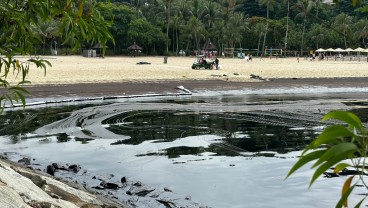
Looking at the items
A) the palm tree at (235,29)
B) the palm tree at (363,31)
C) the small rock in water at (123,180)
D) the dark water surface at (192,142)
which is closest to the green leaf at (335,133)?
the palm tree at (363,31)

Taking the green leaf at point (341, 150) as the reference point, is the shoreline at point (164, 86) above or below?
below

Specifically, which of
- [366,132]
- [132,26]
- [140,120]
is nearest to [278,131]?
[140,120]

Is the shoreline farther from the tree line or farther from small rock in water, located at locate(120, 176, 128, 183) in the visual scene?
the tree line

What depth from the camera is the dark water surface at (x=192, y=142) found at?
8.53 metres

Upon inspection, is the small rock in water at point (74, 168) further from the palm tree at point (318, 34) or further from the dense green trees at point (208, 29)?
the palm tree at point (318, 34)

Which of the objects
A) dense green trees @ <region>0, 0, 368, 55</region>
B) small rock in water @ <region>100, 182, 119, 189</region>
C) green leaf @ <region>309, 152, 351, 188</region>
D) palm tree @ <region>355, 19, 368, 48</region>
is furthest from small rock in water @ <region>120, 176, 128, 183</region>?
dense green trees @ <region>0, 0, 368, 55</region>

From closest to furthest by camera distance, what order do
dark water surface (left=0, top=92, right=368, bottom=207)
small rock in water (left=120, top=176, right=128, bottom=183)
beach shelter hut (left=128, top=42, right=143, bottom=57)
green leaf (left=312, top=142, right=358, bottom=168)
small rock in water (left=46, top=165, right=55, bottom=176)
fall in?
1. green leaf (left=312, top=142, right=358, bottom=168)
2. dark water surface (left=0, top=92, right=368, bottom=207)
3. small rock in water (left=120, top=176, right=128, bottom=183)
4. small rock in water (left=46, top=165, right=55, bottom=176)
5. beach shelter hut (left=128, top=42, right=143, bottom=57)

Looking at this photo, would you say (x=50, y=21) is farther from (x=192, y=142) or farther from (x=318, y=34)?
(x=318, y=34)

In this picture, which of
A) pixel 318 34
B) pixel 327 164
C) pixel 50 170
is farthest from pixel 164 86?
pixel 318 34

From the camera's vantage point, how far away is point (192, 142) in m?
12.9

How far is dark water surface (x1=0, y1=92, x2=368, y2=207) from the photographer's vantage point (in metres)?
8.53

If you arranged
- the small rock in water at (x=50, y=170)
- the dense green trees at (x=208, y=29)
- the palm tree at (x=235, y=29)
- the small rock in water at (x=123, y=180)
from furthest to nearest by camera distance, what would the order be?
the palm tree at (x=235, y=29), the dense green trees at (x=208, y=29), the small rock in water at (x=50, y=170), the small rock in water at (x=123, y=180)

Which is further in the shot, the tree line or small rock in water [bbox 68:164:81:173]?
the tree line

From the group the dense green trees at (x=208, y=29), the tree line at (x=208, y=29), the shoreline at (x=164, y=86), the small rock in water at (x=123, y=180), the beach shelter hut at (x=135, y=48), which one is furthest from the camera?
the dense green trees at (x=208, y=29)
